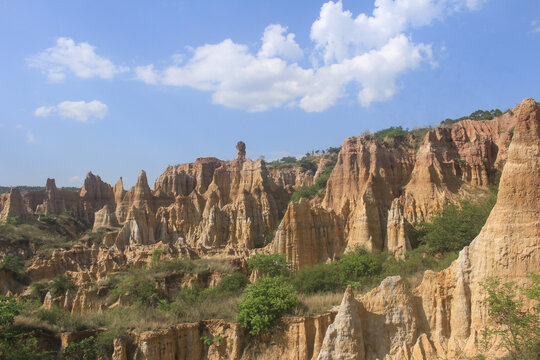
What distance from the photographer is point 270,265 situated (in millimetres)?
25922

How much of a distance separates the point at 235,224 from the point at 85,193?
38071 millimetres

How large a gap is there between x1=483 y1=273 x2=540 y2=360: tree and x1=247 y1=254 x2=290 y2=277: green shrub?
15239 millimetres

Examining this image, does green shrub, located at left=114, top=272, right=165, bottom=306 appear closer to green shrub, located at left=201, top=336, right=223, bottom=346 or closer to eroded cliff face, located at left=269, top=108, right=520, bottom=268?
green shrub, located at left=201, top=336, right=223, bottom=346

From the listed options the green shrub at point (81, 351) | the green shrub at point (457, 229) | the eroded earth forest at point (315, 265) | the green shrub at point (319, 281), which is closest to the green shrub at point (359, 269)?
the eroded earth forest at point (315, 265)

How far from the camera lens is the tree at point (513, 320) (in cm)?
942

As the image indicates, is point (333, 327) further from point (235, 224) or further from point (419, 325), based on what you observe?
point (235, 224)

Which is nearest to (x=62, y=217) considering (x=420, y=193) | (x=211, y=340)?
(x=420, y=193)

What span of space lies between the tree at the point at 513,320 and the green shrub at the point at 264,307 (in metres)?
5.93

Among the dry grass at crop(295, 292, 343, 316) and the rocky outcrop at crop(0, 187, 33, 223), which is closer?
the dry grass at crop(295, 292, 343, 316)

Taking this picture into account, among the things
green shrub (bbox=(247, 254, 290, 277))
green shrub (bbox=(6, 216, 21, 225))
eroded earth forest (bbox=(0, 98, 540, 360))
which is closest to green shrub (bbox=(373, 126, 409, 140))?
eroded earth forest (bbox=(0, 98, 540, 360))

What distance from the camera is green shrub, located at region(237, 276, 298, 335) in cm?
1322

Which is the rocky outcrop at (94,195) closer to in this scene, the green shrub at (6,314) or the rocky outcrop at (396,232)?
the rocky outcrop at (396,232)

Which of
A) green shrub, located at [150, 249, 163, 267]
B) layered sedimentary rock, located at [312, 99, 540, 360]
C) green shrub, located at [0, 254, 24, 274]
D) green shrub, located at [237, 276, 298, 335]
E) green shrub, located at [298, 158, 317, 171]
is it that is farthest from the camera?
green shrub, located at [298, 158, 317, 171]

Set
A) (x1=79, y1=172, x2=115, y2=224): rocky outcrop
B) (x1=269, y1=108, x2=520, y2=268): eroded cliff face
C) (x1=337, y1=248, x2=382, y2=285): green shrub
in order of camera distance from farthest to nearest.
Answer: (x1=79, y1=172, x2=115, y2=224): rocky outcrop < (x1=269, y1=108, x2=520, y2=268): eroded cliff face < (x1=337, y1=248, x2=382, y2=285): green shrub
